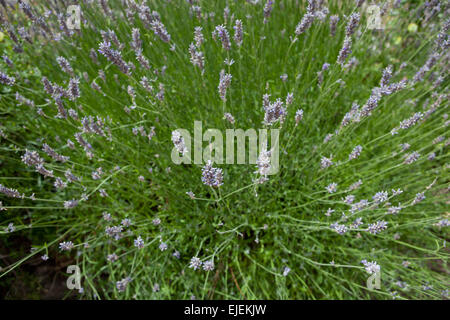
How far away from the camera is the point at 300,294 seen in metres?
2.02

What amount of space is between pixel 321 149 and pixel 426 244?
1093mm

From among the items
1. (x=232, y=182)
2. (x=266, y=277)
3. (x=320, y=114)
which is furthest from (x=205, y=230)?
(x=320, y=114)

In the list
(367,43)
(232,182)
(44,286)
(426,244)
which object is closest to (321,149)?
(232,182)

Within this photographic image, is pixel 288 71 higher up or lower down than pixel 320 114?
higher up

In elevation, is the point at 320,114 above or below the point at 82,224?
above

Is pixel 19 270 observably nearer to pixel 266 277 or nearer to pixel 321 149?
pixel 266 277

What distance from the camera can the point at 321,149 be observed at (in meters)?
1.97

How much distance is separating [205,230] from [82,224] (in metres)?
0.94

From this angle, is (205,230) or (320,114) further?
(320,114)

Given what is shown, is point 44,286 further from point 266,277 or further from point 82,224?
point 266,277

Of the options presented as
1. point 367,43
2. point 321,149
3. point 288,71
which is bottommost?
point 321,149

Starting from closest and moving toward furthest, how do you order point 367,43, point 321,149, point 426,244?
point 321,149 < point 426,244 < point 367,43
